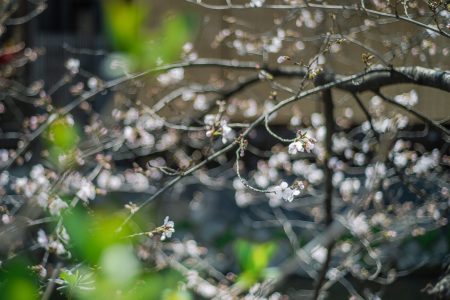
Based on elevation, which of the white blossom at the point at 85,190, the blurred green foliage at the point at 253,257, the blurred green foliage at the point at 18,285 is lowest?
the white blossom at the point at 85,190

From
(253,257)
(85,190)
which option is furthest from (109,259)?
(85,190)

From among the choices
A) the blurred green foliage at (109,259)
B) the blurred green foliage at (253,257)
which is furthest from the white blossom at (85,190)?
the blurred green foliage at (109,259)

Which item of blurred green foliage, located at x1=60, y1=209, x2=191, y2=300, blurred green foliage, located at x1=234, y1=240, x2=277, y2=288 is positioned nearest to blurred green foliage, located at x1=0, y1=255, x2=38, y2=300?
blurred green foliage, located at x1=60, y1=209, x2=191, y2=300

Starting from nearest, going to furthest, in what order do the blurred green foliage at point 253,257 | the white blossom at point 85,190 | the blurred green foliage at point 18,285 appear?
the blurred green foliage at point 18,285 → the blurred green foliage at point 253,257 → the white blossom at point 85,190

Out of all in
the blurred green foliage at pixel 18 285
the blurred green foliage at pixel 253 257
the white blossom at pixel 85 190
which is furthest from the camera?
the white blossom at pixel 85 190

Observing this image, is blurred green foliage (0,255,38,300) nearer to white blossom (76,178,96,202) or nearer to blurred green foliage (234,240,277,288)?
blurred green foliage (234,240,277,288)

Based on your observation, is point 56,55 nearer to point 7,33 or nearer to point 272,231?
point 7,33

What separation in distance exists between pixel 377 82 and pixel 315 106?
14.4 feet

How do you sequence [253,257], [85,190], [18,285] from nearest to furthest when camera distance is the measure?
[18,285]
[253,257]
[85,190]

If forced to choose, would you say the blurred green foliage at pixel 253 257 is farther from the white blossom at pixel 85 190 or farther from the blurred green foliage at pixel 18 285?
the white blossom at pixel 85 190

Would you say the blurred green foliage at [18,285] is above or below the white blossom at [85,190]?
above

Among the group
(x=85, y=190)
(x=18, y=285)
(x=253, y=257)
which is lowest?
(x=85, y=190)

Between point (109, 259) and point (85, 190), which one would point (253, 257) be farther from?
point (85, 190)

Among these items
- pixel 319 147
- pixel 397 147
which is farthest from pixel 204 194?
pixel 397 147
